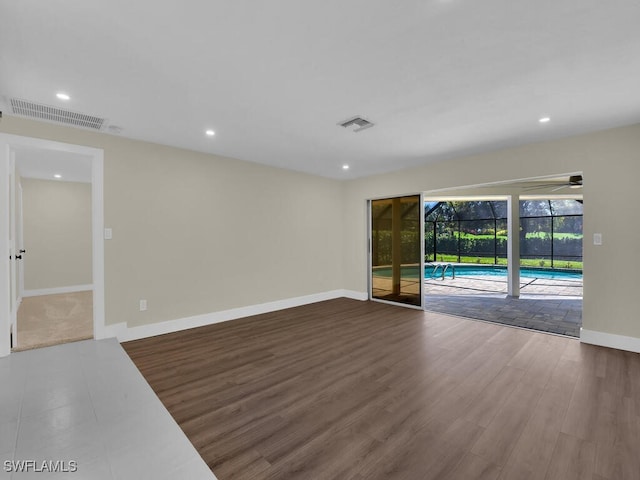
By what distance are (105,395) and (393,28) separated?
3.46 metres

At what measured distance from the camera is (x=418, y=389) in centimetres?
249

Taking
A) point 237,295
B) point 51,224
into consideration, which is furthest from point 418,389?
point 51,224

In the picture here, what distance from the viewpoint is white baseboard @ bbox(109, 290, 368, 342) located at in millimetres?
3666

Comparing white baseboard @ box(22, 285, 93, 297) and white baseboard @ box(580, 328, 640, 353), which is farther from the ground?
white baseboard @ box(22, 285, 93, 297)

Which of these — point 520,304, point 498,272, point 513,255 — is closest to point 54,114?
point 520,304

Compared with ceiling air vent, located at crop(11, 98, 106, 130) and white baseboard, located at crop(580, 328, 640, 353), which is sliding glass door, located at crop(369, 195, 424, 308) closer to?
white baseboard, located at crop(580, 328, 640, 353)

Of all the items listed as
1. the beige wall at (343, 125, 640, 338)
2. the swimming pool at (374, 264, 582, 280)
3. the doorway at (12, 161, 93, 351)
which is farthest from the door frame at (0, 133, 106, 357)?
the swimming pool at (374, 264, 582, 280)

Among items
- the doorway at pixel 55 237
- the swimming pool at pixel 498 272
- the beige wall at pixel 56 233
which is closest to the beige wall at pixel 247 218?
the doorway at pixel 55 237

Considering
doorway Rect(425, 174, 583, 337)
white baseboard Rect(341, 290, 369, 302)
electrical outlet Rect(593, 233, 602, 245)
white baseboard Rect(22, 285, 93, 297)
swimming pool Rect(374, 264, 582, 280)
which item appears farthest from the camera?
swimming pool Rect(374, 264, 582, 280)

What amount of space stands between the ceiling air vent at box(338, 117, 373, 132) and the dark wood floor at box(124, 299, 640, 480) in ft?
8.59

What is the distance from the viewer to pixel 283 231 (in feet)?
17.8

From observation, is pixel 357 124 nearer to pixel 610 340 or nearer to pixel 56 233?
pixel 610 340

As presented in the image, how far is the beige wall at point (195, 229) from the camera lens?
12.0ft

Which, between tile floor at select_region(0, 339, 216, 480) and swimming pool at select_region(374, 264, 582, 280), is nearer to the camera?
tile floor at select_region(0, 339, 216, 480)
